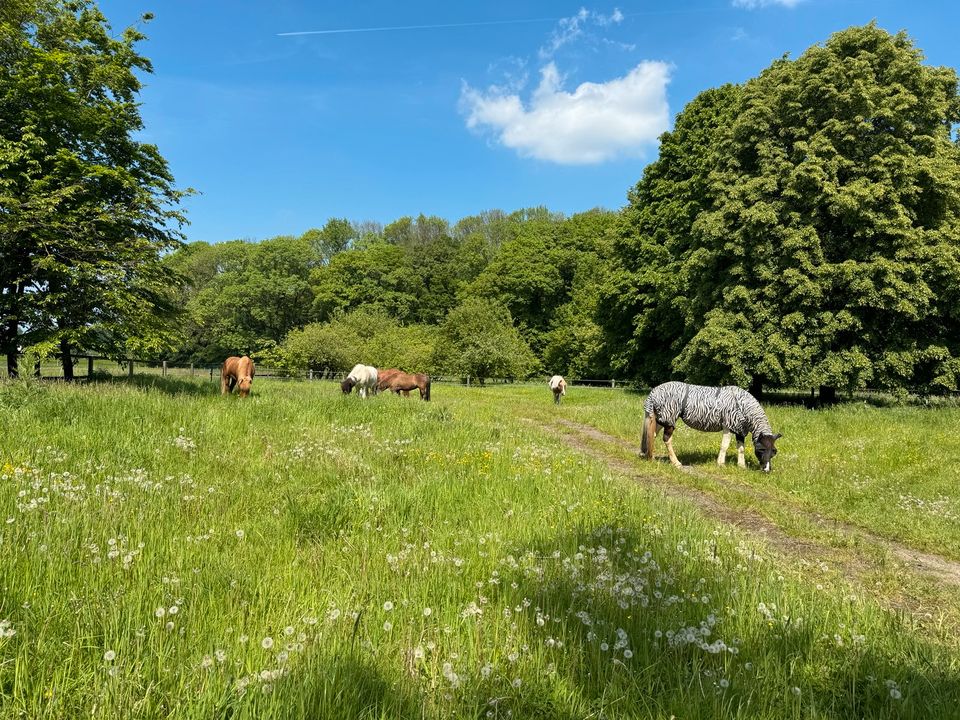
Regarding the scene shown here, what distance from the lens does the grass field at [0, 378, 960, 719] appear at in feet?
8.22

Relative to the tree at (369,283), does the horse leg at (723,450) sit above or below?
below

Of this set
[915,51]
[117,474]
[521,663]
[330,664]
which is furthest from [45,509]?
[915,51]

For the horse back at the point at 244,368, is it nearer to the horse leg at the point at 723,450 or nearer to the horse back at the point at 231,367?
the horse back at the point at 231,367

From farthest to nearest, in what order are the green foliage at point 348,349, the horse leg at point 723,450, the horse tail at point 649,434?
the green foliage at point 348,349, the horse tail at point 649,434, the horse leg at point 723,450

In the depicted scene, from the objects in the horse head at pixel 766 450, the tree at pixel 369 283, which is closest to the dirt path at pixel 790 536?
the horse head at pixel 766 450

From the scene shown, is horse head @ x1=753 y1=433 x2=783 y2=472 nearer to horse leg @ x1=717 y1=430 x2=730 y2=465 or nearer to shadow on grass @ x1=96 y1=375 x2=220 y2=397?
horse leg @ x1=717 y1=430 x2=730 y2=465

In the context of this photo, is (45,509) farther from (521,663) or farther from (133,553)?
(521,663)

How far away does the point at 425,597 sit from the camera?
349 cm

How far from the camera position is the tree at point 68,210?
578 inches

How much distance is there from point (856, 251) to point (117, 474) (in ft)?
82.9

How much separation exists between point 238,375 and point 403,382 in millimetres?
10740

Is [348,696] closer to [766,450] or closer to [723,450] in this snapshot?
[766,450]

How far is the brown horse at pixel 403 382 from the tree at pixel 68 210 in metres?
11.4

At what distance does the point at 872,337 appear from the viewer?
2012 centimetres
